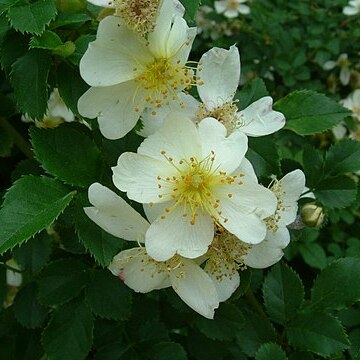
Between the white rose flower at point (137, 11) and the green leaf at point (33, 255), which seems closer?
the white rose flower at point (137, 11)

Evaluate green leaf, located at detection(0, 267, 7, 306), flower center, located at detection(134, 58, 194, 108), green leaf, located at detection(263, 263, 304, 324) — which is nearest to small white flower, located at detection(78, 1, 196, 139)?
flower center, located at detection(134, 58, 194, 108)

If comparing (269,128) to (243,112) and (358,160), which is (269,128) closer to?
(243,112)

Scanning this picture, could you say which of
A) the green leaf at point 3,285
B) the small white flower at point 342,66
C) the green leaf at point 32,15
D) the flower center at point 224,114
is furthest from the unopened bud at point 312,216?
the small white flower at point 342,66

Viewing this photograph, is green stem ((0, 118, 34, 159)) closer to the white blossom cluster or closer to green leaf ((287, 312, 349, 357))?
the white blossom cluster

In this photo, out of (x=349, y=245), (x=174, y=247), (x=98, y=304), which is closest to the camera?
(x=174, y=247)

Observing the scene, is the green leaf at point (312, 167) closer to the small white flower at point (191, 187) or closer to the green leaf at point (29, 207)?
the small white flower at point (191, 187)

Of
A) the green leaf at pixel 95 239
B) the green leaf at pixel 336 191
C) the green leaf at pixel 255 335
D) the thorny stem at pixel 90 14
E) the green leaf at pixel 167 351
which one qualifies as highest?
the thorny stem at pixel 90 14

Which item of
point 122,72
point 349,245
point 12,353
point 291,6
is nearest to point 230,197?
point 122,72
